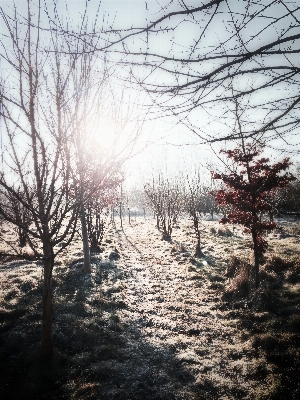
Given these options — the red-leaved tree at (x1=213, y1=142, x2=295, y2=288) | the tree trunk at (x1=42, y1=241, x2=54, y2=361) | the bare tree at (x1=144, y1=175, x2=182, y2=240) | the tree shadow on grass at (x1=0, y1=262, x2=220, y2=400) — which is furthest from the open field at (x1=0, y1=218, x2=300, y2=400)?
the bare tree at (x1=144, y1=175, x2=182, y2=240)

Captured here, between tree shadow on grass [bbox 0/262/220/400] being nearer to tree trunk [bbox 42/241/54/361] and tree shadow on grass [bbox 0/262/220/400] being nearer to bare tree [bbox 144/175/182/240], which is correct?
tree trunk [bbox 42/241/54/361]

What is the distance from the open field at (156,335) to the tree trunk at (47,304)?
0.61 feet

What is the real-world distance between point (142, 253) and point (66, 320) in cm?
691

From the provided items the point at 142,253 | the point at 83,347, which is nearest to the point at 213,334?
the point at 83,347

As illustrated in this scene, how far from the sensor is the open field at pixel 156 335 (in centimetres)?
329

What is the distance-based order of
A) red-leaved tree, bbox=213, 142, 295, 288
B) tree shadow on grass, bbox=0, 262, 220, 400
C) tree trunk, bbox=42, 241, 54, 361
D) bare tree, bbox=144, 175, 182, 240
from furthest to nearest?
bare tree, bbox=144, 175, 182, 240 → red-leaved tree, bbox=213, 142, 295, 288 → tree trunk, bbox=42, 241, 54, 361 → tree shadow on grass, bbox=0, 262, 220, 400

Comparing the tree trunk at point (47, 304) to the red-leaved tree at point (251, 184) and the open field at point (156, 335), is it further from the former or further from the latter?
the red-leaved tree at point (251, 184)

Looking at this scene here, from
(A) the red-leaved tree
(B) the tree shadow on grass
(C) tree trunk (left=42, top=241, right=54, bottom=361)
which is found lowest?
(B) the tree shadow on grass

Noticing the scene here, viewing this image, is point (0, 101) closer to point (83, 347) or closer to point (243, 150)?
point (83, 347)

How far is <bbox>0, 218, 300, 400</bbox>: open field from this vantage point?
3287 mm

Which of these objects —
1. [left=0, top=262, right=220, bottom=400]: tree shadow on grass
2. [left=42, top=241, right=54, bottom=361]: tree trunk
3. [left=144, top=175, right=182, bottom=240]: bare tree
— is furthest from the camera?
[left=144, top=175, right=182, bottom=240]: bare tree

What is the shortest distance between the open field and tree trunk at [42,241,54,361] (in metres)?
0.19

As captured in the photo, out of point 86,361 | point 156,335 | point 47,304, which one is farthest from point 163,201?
point 47,304

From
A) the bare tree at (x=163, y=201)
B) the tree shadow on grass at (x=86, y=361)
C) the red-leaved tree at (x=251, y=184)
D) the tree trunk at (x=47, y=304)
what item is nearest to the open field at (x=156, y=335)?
the tree shadow on grass at (x=86, y=361)
